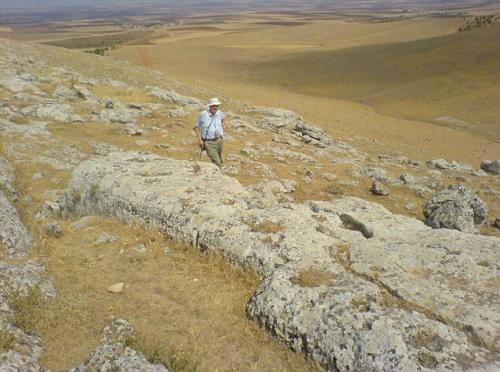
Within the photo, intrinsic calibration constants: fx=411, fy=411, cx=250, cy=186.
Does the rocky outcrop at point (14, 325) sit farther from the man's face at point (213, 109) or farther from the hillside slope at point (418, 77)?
the hillside slope at point (418, 77)

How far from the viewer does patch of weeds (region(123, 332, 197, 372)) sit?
6164 mm

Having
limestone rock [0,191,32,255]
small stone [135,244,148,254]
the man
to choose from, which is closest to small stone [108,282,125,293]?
small stone [135,244,148,254]

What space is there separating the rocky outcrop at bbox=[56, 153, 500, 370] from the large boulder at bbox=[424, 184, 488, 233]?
306 cm

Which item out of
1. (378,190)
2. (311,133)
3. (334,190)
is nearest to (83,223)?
(334,190)

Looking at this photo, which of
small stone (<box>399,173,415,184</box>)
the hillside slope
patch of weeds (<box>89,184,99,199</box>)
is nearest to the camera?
patch of weeds (<box>89,184,99,199</box>)

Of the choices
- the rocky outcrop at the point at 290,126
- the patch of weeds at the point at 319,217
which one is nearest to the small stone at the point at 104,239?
the patch of weeds at the point at 319,217

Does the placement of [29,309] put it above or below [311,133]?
above

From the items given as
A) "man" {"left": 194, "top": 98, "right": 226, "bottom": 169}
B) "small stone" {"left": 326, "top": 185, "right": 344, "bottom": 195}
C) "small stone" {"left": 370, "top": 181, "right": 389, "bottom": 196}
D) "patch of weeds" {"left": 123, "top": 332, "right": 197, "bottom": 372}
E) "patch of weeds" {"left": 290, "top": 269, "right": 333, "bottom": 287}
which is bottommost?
"small stone" {"left": 370, "top": 181, "right": 389, "bottom": 196}

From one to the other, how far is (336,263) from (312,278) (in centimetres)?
76

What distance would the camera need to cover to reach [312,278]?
752 cm

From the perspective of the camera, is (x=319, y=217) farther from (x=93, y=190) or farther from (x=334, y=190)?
(x=334, y=190)

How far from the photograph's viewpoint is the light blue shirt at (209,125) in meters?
13.2

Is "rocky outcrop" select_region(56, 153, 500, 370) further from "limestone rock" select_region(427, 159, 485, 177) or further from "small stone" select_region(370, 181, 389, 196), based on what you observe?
"limestone rock" select_region(427, 159, 485, 177)

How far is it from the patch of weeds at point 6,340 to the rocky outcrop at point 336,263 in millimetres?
3806
